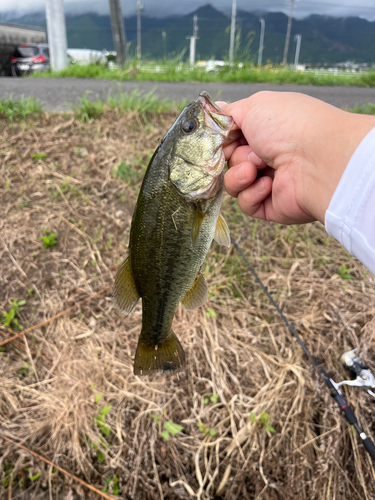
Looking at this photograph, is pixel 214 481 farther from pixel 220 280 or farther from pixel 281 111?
pixel 281 111

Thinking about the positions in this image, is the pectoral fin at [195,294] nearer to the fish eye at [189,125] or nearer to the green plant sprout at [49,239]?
the fish eye at [189,125]

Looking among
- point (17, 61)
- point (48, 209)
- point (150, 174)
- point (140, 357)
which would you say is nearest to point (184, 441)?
point (140, 357)

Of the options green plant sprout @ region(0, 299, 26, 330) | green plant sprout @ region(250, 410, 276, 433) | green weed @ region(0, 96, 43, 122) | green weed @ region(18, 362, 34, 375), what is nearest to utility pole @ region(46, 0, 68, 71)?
green weed @ region(0, 96, 43, 122)

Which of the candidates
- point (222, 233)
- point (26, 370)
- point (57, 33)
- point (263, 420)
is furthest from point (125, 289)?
point (57, 33)

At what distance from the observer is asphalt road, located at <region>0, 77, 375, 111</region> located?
206 inches

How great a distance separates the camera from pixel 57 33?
24.8 ft

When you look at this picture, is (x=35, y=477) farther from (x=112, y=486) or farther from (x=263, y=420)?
(x=263, y=420)

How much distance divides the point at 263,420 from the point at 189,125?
2.11 meters

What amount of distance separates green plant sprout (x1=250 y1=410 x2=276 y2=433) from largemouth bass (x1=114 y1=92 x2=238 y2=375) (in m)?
1.25

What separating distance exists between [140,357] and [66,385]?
1389mm

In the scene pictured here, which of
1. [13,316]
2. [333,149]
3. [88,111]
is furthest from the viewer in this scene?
[88,111]

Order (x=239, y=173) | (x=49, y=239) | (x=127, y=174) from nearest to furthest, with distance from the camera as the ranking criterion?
(x=239, y=173) → (x=49, y=239) → (x=127, y=174)

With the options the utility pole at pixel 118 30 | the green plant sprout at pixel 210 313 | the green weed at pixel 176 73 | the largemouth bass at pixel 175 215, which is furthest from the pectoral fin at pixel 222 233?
the utility pole at pixel 118 30

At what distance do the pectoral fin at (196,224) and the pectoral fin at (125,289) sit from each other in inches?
12.2
